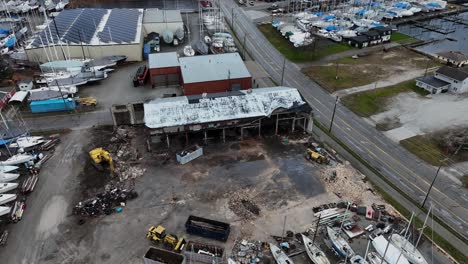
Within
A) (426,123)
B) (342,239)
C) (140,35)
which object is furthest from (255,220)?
(140,35)

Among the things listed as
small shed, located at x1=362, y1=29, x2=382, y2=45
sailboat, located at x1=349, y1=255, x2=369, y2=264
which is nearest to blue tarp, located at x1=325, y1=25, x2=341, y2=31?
small shed, located at x1=362, y1=29, x2=382, y2=45

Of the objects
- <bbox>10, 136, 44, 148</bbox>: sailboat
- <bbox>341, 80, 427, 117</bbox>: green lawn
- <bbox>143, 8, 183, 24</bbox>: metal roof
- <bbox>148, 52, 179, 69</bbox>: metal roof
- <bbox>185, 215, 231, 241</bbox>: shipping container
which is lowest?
<bbox>185, 215, 231, 241</bbox>: shipping container

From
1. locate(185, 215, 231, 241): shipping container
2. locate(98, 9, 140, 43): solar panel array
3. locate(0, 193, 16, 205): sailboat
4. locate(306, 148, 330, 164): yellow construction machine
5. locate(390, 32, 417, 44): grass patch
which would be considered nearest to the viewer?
locate(185, 215, 231, 241): shipping container

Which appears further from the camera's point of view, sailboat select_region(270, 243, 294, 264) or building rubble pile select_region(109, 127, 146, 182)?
building rubble pile select_region(109, 127, 146, 182)

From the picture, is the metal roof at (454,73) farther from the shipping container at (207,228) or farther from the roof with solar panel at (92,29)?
the roof with solar panel at (92,29)

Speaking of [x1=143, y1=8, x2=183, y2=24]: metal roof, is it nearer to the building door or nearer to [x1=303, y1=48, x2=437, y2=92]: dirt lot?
the building door

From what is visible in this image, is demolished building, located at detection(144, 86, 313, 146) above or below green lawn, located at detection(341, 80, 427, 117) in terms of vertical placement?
above
